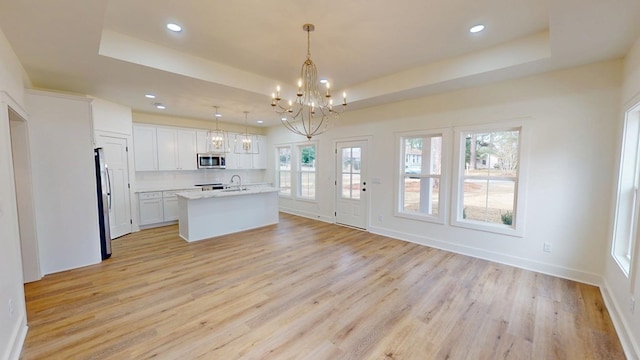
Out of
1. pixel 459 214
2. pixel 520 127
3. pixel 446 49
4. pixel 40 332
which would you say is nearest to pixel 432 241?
pixel 459 214

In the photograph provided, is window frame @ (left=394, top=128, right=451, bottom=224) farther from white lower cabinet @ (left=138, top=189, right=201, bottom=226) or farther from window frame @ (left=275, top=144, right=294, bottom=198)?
white lower cabinet @ (left=138, top=189, right=201, bottom=226)

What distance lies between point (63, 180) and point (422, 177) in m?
5.52

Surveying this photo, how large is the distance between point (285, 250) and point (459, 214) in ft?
9.65

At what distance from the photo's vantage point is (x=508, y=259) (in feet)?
12.1

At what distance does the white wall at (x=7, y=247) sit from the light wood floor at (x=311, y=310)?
0.60ft

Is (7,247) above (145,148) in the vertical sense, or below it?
below

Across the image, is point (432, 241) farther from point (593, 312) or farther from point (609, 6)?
point (609, 6)

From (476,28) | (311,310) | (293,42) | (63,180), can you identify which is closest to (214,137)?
(63,180)

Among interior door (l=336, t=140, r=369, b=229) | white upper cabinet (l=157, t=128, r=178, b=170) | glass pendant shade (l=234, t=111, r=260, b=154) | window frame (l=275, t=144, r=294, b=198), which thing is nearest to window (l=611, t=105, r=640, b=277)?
interior door (l=336, t=140, r=369, b=229)

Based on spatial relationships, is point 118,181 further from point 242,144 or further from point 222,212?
point 242,144

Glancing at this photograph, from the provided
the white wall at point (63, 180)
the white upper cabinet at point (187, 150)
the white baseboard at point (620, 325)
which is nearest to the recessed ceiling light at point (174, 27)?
the white wall at point (63, 180)

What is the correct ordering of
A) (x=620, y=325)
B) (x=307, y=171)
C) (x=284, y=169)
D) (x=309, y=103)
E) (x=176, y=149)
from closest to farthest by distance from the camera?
1. (x=620, y=325)
2. (x=309, y=103)
3. (x=176, y=149)
4. (x=307, y=171)
5. (x=284, y=169)

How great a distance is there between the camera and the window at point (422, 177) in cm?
444

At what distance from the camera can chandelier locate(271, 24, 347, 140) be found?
116 inches
